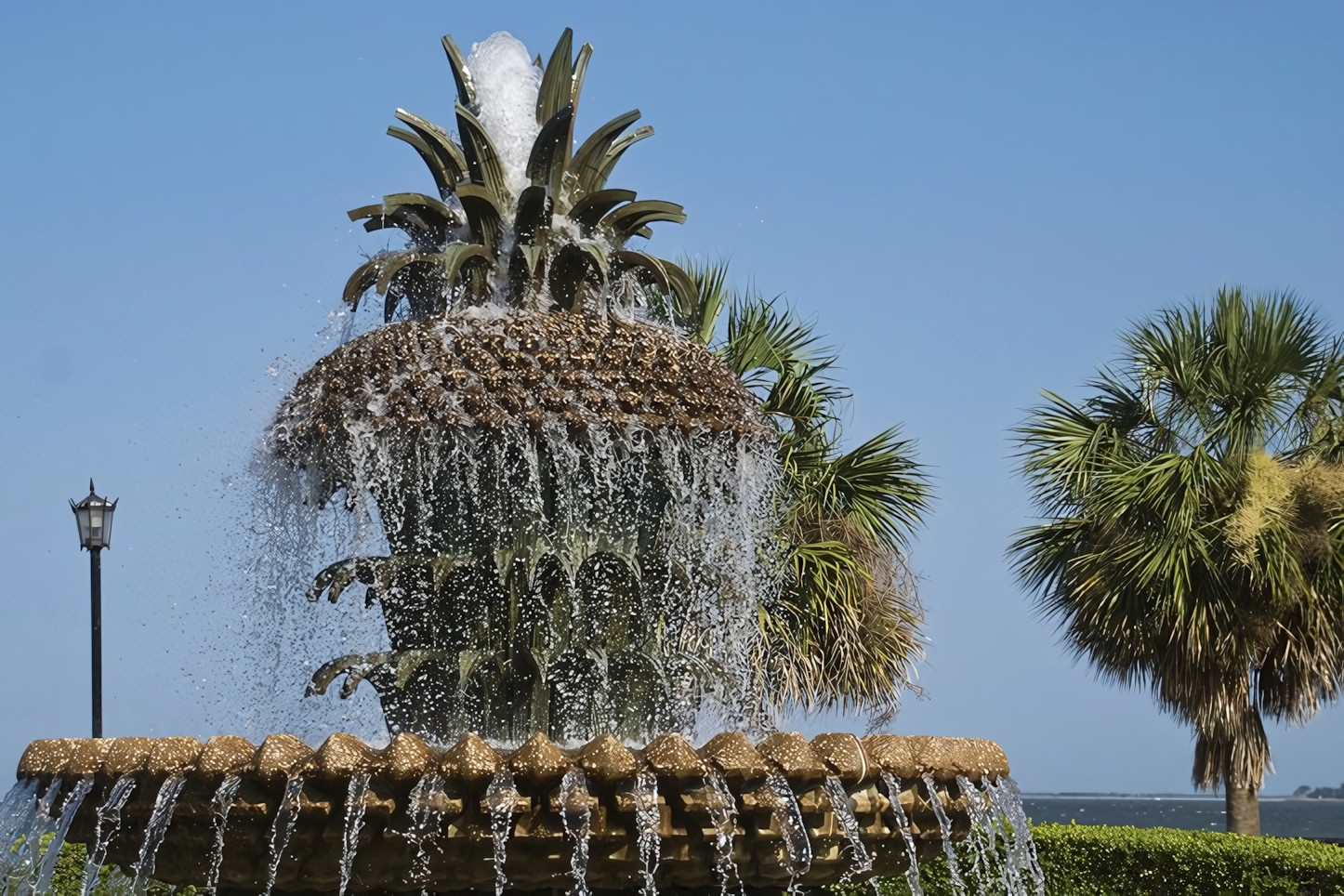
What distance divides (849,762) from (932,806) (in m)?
0.54

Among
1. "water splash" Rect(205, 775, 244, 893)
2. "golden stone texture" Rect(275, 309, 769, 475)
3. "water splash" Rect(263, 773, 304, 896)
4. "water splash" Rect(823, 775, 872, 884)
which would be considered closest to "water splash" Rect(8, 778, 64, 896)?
"water splash" Rect(205, 775, 244, 893)

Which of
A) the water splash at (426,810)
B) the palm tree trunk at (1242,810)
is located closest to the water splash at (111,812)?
the water splash at (426,810)

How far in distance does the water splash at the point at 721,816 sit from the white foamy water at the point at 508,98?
3224 millimetres

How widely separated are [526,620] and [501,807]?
1.55 meters

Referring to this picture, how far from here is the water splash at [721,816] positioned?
4.57 meters

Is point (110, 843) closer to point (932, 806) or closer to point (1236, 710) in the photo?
point (932, 806)

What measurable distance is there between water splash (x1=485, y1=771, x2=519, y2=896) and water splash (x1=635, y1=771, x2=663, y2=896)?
36 cm

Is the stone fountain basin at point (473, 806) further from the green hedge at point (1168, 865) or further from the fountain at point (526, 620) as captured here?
the green hedge at point (1168, 865)

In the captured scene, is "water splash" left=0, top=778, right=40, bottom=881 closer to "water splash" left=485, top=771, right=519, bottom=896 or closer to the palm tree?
"water splash" left=485, top=771, right=519, bottom=896

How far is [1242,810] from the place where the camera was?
14938 mm

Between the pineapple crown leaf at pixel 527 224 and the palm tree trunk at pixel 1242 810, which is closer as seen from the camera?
the pineapple crown leaf at pixel 527 224

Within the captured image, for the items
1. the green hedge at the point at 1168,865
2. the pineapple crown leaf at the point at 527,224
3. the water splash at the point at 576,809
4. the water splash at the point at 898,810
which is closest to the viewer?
the water splash at the point at 576,809

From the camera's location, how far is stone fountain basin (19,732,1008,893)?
4.47 m

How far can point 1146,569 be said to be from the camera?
47.9ft
